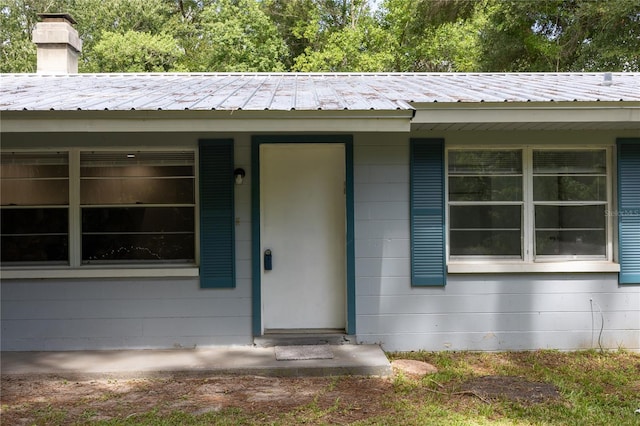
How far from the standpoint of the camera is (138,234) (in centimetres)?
591

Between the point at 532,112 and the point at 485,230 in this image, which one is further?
the point at 485,230

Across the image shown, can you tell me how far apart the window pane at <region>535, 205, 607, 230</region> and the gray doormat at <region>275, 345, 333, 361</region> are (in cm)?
264

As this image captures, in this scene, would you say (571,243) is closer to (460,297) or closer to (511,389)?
(460,297)

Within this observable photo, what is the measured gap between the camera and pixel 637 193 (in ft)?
19.5

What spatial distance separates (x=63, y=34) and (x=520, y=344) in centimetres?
754

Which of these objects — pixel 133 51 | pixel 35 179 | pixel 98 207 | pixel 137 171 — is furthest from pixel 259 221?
pixel 133 51

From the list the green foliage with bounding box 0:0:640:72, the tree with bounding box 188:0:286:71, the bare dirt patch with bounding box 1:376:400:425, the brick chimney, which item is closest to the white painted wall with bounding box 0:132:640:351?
the bare dirt patch with bounding box 1:376:400:425

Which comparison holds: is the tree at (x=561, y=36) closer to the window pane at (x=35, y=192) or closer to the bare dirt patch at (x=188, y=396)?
the bare dirt patch at (x=188, y=396)

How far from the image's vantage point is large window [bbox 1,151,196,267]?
5832mm

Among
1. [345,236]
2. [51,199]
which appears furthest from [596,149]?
[51,199]

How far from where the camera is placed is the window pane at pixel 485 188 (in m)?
5.98

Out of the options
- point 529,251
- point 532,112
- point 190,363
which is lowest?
point 190,363

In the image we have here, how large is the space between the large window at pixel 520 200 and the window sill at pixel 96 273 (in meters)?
2.88

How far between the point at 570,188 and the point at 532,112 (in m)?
1.28
